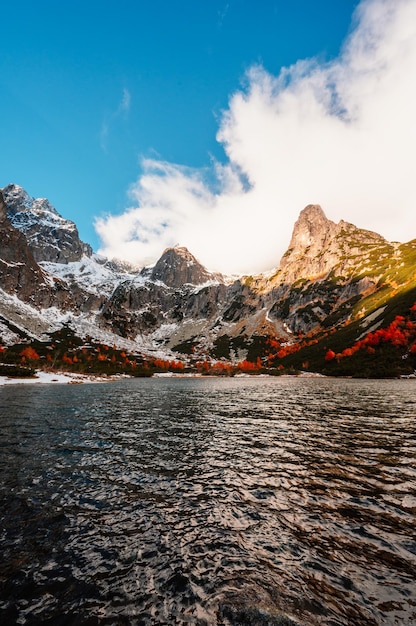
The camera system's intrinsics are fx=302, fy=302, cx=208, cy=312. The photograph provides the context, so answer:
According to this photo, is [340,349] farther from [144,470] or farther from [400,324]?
[144,470]

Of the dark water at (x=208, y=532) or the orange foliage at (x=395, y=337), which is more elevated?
the orange foliage at (x=395, y=337)

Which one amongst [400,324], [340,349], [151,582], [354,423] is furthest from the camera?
[340,349]

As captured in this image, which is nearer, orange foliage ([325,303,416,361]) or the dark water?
the dark water

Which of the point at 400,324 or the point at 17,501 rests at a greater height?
the point at 400,324

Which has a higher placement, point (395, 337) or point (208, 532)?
point (395, 337)

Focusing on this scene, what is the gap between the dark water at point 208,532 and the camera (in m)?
7.42

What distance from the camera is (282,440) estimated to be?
79.0 ft

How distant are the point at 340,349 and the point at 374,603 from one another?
207 meters

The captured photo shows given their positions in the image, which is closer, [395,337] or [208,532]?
[208,532]

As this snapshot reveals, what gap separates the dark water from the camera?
7.42 metres

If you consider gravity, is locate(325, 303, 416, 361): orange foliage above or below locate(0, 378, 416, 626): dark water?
above

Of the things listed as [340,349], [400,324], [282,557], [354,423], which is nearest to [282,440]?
[354,423]

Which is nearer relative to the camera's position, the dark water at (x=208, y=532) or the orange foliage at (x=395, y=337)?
the dark water at (x=208, y=532)

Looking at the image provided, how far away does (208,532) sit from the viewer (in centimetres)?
1084
